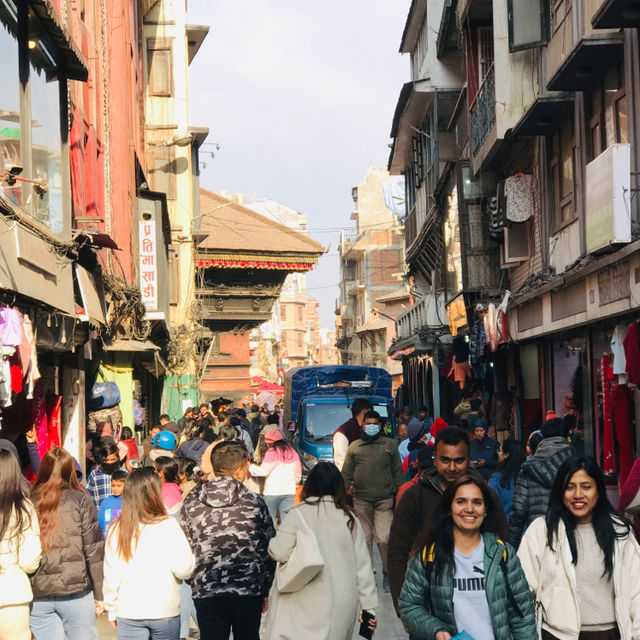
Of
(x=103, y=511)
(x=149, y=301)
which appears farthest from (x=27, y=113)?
(x=149, y=301)

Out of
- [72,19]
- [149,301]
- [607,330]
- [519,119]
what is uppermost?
[72,19]

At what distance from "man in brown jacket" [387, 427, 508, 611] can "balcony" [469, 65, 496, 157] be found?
1380 centimetres

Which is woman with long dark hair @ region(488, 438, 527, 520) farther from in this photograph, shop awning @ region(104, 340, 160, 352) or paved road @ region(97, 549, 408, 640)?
shop awning @ region(104, 340, 160, 352)

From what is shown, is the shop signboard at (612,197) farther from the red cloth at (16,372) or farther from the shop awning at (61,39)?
the red cloth at (16,372)

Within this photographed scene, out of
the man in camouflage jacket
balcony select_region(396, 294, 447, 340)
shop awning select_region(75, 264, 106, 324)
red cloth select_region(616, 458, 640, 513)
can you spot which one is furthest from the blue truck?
the man in camouflage jacket

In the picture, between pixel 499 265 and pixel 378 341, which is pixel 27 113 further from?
Result: pixel 378 341

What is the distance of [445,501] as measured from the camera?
518 centimetres

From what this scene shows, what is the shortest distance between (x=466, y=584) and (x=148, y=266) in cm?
2138

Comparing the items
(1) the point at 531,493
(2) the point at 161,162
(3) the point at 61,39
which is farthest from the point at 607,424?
(2) the point at 161,162

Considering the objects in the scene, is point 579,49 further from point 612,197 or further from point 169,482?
point 169,482

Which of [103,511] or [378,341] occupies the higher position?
[378,341]

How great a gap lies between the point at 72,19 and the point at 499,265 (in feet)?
35.6

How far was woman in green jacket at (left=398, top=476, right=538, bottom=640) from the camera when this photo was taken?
4.90 metres

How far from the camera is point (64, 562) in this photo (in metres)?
6.87
